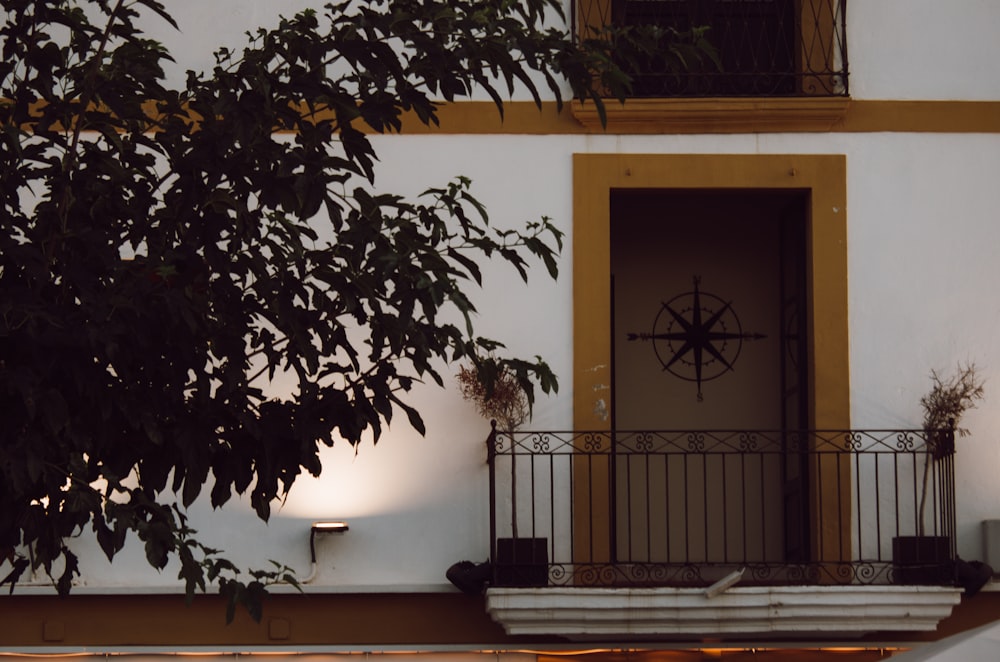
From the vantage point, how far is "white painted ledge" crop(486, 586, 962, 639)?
10.8 metres

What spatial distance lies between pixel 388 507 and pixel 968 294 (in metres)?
4.09

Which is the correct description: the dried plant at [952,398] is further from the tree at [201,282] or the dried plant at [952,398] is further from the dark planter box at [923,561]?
the tree at [201,282]

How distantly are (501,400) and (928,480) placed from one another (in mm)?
2839

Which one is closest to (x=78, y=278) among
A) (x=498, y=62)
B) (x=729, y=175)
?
(x=498, y=62)

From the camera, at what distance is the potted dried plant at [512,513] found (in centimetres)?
1105

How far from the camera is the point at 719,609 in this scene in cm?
1089

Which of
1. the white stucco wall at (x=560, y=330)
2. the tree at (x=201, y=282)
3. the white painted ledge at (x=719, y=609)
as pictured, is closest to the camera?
the tree at (x=201, y=282)

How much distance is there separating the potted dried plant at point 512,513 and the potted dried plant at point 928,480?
7.51ft

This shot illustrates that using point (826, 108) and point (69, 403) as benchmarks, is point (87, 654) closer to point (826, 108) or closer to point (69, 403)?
point (69, 403)

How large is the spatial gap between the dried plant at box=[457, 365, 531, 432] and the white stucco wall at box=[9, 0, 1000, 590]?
22 centimetres

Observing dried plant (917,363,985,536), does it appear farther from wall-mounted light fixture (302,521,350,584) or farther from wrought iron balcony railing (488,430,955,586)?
wall-mounted light fixture (302,521,350,584)

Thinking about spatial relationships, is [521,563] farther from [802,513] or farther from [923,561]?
[923,561]

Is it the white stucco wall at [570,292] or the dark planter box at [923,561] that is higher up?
the white stucco wall at [570,292]

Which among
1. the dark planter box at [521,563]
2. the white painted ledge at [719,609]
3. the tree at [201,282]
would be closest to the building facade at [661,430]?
the dark planter box at [521,563]
